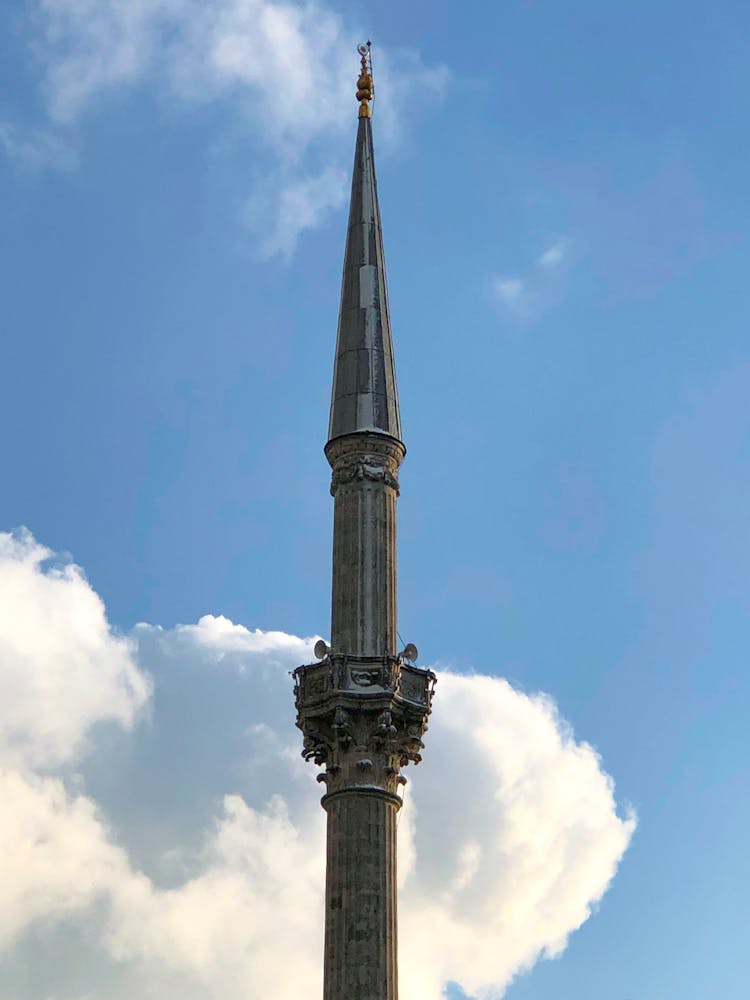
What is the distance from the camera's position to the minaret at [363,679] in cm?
4238

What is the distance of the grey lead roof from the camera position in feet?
162

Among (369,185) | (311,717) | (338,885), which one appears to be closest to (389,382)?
(369,185)

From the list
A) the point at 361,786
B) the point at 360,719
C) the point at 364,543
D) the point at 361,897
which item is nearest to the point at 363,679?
the point at 360,719

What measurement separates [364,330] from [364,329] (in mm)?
28

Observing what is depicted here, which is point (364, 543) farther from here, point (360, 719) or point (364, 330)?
point (364, 330)

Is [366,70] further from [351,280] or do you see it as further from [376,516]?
[376,516]

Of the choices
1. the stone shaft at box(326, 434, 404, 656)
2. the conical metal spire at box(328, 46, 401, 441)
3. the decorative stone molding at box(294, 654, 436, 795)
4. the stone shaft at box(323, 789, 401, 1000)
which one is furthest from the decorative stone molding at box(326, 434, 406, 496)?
the stone shaft at box(323, 789, 401, 1000)

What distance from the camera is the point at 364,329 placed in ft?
167

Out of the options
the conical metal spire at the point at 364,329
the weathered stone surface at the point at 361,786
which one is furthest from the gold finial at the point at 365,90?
the weathered stone surface at the point at 361,786

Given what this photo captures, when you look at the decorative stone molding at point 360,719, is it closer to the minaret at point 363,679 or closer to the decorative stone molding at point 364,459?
the minaret at point 363,679

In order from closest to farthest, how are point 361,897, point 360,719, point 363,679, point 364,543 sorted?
point 361,897
point 360,719
point 363,679
point 364,543

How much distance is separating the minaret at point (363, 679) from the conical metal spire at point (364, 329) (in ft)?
0.13

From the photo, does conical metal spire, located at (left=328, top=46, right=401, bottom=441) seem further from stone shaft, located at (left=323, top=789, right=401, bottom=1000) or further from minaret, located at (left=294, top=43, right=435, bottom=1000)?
stone shaft, located at (left=323, top=789, right=401, bottom=1000)

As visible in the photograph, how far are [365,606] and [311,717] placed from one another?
3.32 m
